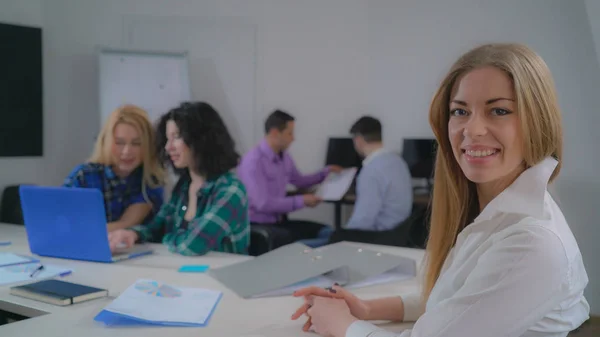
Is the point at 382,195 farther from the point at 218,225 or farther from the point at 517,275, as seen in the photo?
the point at 517,275

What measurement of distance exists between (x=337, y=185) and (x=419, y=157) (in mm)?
822

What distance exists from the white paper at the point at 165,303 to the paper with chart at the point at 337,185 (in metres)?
2.77

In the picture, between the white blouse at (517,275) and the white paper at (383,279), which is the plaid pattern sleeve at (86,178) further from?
the white blouse at (517,275)

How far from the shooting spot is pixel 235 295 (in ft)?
5.45

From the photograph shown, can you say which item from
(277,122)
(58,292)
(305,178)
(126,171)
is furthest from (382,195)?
(58,292)

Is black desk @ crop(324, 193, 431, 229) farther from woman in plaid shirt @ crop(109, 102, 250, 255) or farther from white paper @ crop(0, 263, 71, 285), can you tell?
white paper @ crop(0, 263, 71, 285)

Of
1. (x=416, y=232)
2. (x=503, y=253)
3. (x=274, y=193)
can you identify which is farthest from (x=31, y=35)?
(x=503, y=253)

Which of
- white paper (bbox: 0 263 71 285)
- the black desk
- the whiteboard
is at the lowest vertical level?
the black desk

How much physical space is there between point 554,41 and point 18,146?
4.22 metres

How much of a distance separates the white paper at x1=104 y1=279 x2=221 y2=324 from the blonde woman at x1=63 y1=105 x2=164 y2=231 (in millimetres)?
1074

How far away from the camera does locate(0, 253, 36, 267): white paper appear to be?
199 cm

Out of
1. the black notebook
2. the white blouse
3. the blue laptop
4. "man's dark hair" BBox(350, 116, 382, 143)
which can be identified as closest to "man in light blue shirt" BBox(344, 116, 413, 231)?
"man's dark hair" BBox(350, 116, 382, 143)

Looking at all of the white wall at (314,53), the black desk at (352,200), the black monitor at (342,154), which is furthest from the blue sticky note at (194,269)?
the white wall at (314,53)

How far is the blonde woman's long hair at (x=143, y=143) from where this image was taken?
2.67m
